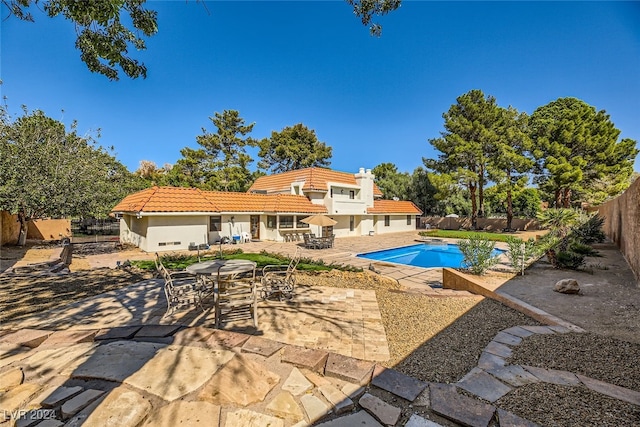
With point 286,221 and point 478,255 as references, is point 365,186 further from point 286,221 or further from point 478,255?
point 478,255

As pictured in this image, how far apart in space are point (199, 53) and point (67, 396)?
17.2 m

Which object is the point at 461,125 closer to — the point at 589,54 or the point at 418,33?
the point at 589,54

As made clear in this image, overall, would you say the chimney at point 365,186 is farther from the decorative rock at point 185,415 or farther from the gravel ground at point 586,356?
the decorative rock at point 185,415

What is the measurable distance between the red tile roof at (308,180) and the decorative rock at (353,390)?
915 inches

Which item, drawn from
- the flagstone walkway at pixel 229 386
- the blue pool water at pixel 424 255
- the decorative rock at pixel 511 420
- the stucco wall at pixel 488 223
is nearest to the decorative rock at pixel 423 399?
the flagstone walkway at pixel 229 386

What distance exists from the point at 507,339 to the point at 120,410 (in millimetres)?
5186

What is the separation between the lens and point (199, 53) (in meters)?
15.4

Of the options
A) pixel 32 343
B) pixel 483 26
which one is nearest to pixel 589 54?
pixel 483 26

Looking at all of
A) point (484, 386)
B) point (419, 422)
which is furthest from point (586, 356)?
point (419, 422)

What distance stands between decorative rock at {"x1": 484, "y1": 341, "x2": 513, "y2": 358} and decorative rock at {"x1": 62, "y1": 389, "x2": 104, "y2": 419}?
4.80 metres

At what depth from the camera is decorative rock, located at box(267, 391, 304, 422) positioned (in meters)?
2.62

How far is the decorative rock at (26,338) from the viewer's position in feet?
12.6

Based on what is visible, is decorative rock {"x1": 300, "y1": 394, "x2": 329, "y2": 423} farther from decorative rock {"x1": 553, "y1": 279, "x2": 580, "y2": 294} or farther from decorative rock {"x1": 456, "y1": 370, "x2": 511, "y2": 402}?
decorative rock {"x1": 553, "y1": 279, "x2": 580, "y2": 294}

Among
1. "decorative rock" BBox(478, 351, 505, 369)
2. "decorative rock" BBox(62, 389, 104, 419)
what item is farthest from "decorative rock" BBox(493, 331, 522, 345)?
"decorative rock" BBox(62, 389, 104, 419)
